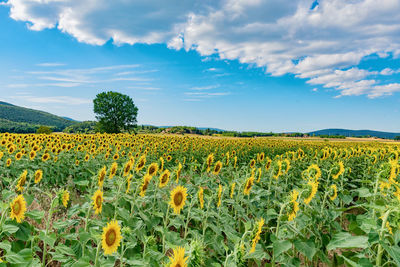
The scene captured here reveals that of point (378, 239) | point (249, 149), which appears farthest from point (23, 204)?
point (249, 149)

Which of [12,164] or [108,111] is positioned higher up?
[108,111]

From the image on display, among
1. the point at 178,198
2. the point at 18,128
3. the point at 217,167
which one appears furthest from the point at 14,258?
the point at 18,128

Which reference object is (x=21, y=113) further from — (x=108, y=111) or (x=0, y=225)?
(x=0, y=225)

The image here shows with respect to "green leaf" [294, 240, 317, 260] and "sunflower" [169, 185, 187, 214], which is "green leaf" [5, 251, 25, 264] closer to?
"sunflower" [169, 185, 187, 214]

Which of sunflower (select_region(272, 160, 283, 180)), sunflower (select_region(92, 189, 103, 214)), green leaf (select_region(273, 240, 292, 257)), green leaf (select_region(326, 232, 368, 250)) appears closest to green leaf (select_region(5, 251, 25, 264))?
sunflower (select_region(92, 189, 103, 214))

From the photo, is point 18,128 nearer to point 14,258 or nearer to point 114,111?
point 114,111

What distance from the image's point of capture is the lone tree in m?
50.7

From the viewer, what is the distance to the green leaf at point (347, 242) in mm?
2002

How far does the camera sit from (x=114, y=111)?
52156 millimetres

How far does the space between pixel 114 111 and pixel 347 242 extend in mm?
53604

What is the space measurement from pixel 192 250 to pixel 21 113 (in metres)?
205

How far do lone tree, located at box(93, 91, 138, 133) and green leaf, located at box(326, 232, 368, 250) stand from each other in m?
51.4

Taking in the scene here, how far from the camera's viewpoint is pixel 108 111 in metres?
51.6

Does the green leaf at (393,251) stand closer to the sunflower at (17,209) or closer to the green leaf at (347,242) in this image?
the green leaf at (347,242)
